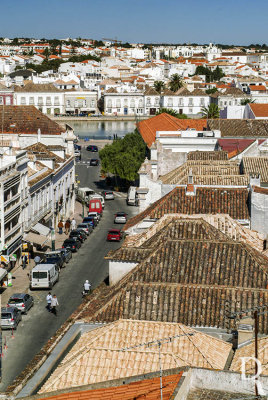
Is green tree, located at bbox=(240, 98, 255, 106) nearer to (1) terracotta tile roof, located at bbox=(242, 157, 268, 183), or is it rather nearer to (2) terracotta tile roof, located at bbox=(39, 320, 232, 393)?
(1) terracotta tile roof, located at bbox=(242, 157, 268, 183)

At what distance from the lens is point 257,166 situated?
43500 mm

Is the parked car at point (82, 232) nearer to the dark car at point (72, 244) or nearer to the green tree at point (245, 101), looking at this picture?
the dark car at point (72, 244)

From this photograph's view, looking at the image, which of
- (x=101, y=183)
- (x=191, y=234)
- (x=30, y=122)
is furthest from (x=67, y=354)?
(x=101, y=183)

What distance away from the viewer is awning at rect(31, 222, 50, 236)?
47219mm

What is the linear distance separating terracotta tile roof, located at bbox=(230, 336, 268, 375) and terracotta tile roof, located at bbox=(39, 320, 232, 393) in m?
0.44

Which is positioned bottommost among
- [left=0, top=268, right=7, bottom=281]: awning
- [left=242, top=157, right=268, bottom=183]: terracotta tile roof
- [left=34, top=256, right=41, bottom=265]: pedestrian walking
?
[left=34, top=256, right=41, bottom=265]: pedestrian walking

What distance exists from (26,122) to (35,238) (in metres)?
22.5

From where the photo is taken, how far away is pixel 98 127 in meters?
149

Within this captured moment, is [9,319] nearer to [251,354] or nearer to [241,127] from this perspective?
[251,354]

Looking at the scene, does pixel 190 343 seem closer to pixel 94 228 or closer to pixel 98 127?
pixel 94 228

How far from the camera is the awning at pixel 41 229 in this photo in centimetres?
4722

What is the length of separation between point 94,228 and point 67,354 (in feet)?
116

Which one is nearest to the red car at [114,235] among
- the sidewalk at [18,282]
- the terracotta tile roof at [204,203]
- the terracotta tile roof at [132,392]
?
the sidewalk at [18,282]

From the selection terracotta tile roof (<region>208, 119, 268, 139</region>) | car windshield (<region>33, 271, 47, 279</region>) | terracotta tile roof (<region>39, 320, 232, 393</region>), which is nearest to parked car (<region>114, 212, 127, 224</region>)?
terracotta tile roof (<region>208, 119, 268, 139</region>)
